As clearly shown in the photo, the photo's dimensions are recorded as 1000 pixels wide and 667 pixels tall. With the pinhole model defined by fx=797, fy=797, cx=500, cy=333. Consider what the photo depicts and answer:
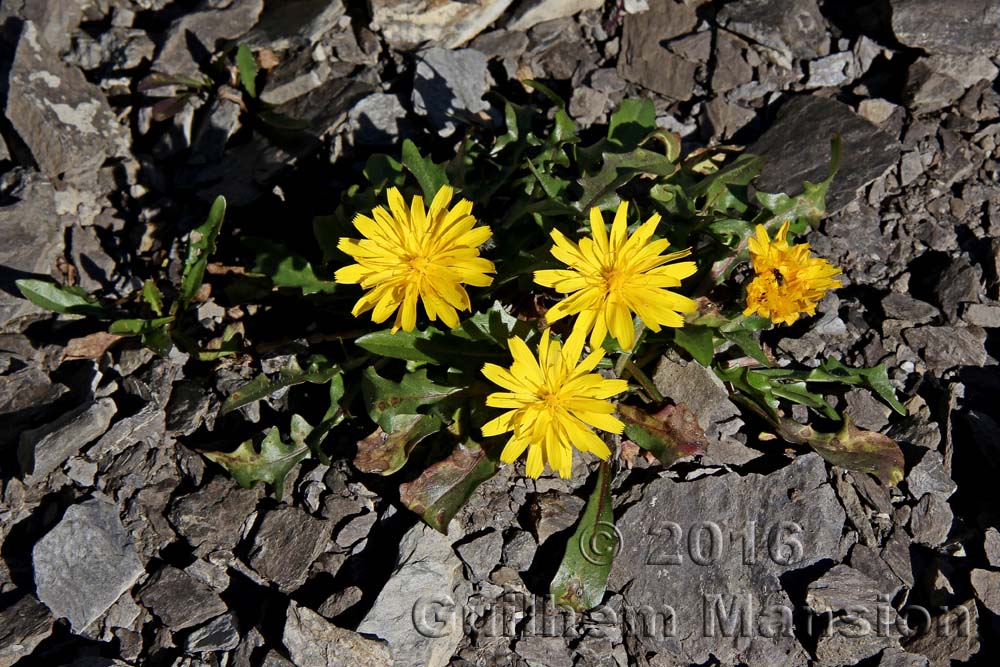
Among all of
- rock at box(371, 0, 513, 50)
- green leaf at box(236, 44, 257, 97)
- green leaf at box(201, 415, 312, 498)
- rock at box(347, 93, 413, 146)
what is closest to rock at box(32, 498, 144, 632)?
green leaf at box(201, 415, 312, 498)

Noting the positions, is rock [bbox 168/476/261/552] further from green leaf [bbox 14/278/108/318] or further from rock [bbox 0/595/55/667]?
green leaf [bbox 14/278/108/318]

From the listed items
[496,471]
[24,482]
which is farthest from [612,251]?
[24,482]

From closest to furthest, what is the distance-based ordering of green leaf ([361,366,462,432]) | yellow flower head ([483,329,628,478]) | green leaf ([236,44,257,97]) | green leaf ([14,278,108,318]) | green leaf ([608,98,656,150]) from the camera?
yellow flower head ([483,329,628,478])
green leaf ([361,366,462,432])
green leaf ([14,278,108,318])
green leaf ([608,98,656,150])
green leaf ([236,44,257,97])

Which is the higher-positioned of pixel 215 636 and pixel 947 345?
pixel 947 345

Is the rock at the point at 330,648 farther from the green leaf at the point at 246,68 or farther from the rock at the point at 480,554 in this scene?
the green leaf at the point at 246,68

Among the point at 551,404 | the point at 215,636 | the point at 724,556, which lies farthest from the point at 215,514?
the point at 724,556

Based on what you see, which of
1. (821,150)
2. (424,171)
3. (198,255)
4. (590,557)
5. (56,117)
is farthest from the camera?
(56,117)

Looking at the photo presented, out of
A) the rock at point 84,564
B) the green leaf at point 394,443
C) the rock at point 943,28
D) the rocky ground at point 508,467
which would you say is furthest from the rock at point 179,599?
the rock at point 943,28

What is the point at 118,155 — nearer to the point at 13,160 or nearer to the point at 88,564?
the point at 13,160

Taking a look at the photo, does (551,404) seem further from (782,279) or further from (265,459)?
(265,459)
